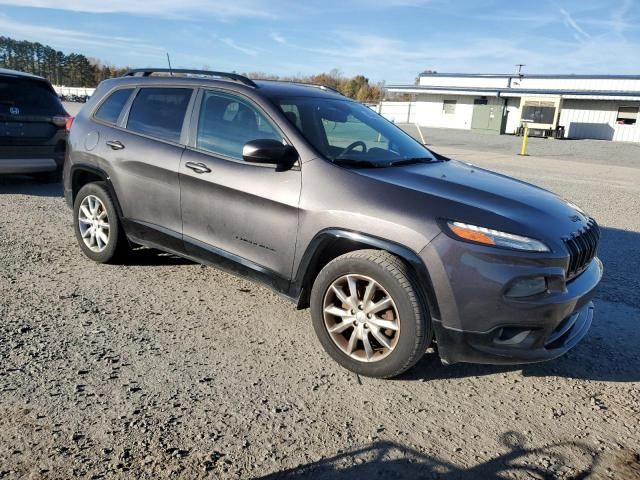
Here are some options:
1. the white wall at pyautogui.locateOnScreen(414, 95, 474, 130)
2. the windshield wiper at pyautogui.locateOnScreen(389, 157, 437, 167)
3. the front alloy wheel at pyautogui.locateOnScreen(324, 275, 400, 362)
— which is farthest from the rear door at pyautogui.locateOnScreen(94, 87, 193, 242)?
the white wall at pyautogui.locateOnScreen(414, 95, 474, 130)

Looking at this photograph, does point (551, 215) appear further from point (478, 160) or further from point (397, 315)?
point (478, 160)

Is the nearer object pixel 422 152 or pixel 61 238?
pixel 422 152

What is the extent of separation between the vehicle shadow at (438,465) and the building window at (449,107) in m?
46.3

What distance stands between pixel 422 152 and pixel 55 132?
6.39 meters

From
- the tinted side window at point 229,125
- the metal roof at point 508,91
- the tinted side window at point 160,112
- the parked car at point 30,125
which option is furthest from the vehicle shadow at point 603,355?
the metal roof at point 508,91

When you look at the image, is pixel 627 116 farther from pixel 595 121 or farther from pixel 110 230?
pixel 110 230

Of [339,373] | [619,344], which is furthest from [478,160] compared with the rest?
[339,373]

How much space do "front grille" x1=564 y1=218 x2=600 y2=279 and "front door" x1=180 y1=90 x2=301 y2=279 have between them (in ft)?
5.57

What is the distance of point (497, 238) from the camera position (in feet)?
9.41

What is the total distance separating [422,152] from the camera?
4484 mm

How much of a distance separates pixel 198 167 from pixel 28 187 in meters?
6.21

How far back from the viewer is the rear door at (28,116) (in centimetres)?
759

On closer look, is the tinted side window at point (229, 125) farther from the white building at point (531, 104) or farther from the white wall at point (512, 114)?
the white wall at point (512, 114)

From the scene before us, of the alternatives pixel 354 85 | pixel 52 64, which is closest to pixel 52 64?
pixel 52 64
